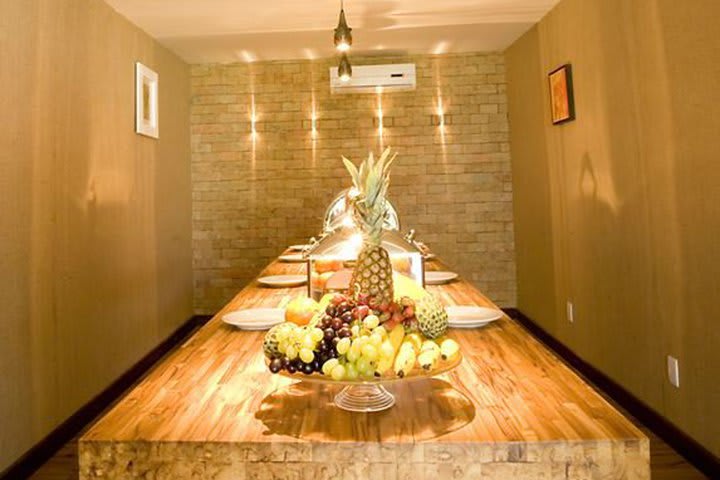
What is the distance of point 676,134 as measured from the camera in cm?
240

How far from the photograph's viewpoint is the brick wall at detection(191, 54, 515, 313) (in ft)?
16.8

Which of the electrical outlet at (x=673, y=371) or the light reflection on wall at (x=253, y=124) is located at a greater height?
the light reflection on wall at (x=253, y=124)

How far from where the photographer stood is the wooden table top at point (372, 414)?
0.90 metres

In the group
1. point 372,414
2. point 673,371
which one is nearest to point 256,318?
point 372,414

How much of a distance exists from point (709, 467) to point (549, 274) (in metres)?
2.16

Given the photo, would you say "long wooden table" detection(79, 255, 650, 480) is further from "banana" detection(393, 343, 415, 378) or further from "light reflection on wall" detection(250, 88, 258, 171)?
"light reflection on wall" detection(250, 88, 258, 171)

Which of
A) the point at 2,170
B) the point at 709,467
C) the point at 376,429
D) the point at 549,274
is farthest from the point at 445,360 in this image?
the point at 549,274

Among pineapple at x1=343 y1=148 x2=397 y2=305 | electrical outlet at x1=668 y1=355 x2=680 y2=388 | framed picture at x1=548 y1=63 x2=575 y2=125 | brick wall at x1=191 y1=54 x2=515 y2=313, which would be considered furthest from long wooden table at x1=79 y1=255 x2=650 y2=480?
brick wall at x1=191 y1=54 x2=515 y2=313

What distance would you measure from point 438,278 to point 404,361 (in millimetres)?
1491

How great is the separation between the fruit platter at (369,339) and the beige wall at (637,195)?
5.62ft

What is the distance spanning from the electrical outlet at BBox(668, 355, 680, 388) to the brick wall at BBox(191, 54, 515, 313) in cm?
260

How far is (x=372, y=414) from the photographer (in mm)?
993

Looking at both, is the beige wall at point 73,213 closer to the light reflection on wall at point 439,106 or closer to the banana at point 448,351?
the banana at point 448,351

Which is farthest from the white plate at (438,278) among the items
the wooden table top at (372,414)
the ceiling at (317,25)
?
the ceiling at (317,25)
